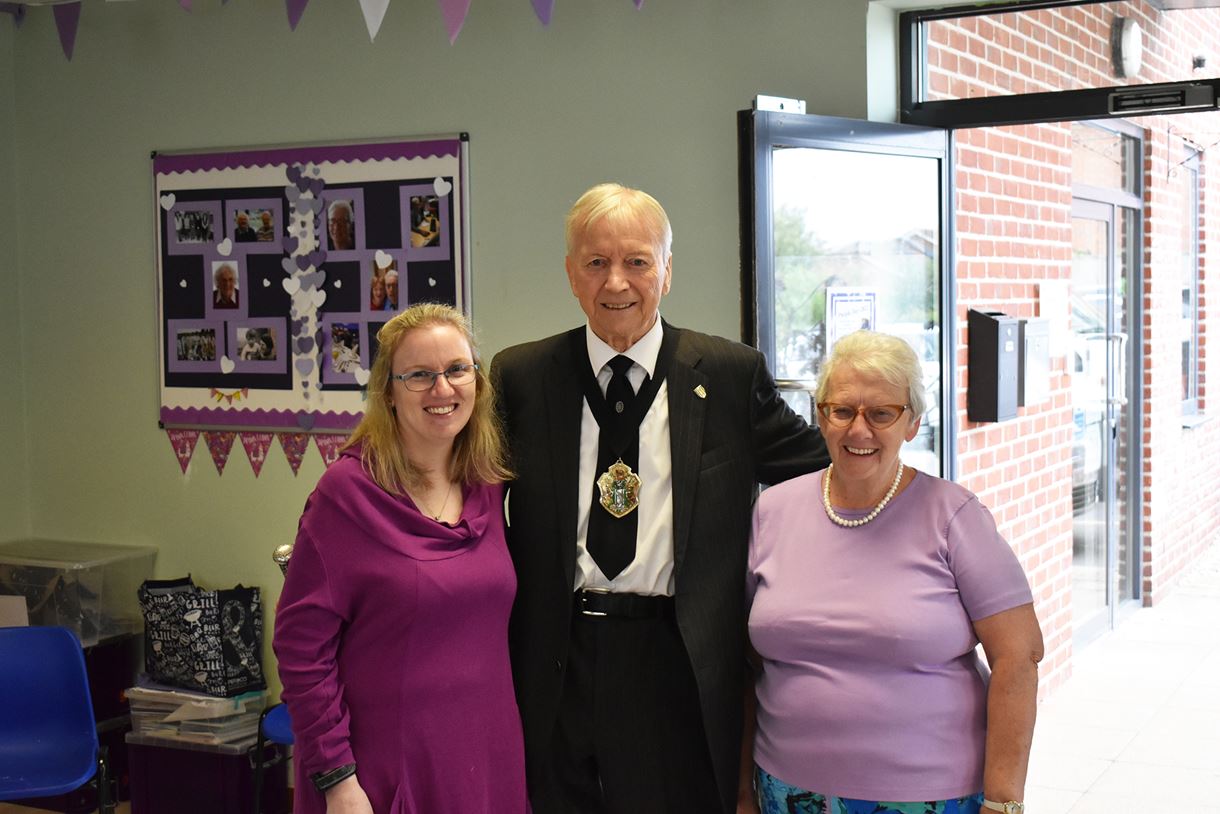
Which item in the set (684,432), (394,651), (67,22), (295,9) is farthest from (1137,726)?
(67,22)

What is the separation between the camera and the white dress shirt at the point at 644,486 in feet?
7.68

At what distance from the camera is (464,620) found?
2285 mm

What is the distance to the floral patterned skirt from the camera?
2098 mm

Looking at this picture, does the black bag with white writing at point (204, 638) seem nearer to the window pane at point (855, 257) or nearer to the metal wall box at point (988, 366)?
the window pane at point (855, 257)

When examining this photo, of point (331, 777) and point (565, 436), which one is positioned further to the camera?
point (565, 436)

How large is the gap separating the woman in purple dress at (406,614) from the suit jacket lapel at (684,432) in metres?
0.31

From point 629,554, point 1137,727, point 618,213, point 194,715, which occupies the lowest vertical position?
point 1137,727

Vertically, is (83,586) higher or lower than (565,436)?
lower

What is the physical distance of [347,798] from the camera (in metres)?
2.25

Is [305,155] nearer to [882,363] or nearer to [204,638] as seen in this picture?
[204,638]

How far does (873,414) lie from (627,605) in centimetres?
54

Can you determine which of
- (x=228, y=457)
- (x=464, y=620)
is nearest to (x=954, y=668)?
(x=464, y=620)

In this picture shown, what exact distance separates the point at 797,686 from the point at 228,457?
2908 millimetres

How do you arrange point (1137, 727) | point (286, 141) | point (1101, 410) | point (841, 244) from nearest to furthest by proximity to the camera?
point (841, 244) < point (286, 141) < point (1137, 727) < point (1101, 410)
